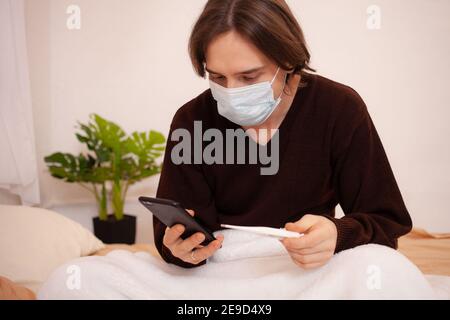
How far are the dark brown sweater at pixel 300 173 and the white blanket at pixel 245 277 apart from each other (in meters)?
0.08

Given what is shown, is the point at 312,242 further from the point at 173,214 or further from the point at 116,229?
the point at 116,229

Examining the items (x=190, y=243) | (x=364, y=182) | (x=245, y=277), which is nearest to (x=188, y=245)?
(x=190, y=243)

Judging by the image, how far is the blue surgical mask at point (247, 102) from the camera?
40.4 inches

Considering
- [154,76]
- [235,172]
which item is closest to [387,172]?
[235,172]

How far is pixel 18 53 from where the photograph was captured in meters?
1.93

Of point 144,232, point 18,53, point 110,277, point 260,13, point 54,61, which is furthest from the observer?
point 144,232

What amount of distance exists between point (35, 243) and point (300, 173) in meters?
0.85

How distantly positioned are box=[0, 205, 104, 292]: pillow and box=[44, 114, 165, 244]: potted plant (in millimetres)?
543

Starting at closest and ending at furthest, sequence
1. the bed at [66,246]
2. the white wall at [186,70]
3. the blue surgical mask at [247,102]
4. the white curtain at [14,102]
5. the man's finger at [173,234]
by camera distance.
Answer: the man's finger at [173,234]
the blue surgical mask at [247,102]
the bed at [66,246]
the white curtain at [14,102]
the white wall at [186,70]

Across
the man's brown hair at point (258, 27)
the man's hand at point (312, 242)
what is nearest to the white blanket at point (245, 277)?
the man's hand at point (312, 242)

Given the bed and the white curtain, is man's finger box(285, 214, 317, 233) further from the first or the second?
the white curtain

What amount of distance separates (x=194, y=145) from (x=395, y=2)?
140 centimetres

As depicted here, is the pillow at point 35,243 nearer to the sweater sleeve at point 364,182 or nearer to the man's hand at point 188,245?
the man's hand at point 188,245

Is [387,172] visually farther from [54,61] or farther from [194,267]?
[54,61]
